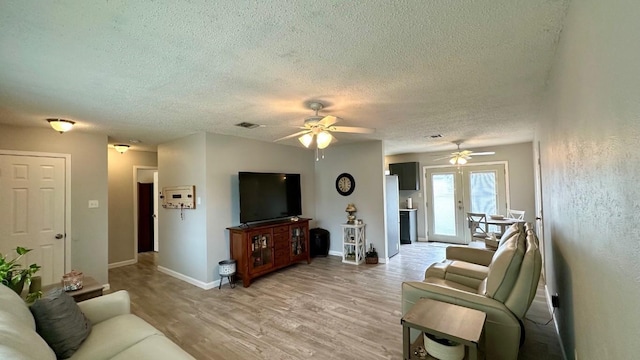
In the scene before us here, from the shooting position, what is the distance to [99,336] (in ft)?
6.07

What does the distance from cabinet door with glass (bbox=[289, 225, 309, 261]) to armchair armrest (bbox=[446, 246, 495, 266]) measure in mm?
2643

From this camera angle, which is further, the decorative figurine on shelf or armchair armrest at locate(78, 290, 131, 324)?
the decorative figurine on shelf

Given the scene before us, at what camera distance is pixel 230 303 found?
11.5 feet

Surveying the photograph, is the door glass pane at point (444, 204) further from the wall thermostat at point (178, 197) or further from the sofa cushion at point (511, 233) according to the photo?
the wall thermostat at point (178, 197)

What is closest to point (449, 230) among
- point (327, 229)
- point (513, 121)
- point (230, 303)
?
point (327, 229)

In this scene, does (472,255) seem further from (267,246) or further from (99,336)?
(99,336)

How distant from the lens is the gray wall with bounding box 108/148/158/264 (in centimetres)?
551

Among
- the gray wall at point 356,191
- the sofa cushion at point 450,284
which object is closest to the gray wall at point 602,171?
the sofa cushion at point 450,284

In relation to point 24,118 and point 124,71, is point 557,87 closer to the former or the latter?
point 124,71

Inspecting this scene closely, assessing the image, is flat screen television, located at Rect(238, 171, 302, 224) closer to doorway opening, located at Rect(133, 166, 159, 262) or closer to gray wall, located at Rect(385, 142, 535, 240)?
doorway opening, located at Rect(133, 166, 159, 262)

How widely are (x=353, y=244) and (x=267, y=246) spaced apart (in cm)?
174

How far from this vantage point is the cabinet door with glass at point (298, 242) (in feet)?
16.4

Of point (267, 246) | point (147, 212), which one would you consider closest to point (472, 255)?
point (267, 246)

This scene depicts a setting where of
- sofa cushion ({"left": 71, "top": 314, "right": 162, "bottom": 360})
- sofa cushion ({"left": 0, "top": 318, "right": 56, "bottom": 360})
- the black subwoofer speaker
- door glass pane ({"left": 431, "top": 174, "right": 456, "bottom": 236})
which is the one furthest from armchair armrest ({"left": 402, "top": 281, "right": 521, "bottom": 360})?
door glass pane ({"left": 431, "top": 174, "right": 456, "bottom": 236})
